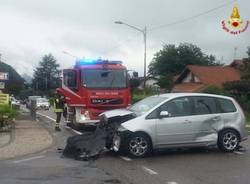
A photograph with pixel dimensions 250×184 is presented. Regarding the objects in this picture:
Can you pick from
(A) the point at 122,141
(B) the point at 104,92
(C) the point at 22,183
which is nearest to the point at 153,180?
(C) the point at 22,183

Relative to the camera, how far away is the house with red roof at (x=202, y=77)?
71.2 meters

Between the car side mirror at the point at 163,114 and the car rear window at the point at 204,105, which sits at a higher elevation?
the car rear window at the point at 204,105

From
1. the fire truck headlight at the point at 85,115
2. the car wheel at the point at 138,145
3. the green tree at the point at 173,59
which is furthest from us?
the green tree at the point at 173,59

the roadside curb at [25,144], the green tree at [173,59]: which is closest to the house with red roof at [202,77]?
the green tree at [173,59]

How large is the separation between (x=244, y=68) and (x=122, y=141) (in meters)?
45.5

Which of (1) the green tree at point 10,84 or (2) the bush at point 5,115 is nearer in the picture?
(2) the bush at point 5,115

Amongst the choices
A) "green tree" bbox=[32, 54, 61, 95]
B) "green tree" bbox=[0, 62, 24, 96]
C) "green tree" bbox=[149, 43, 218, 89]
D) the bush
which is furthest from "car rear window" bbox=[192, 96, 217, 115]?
"green tree" bbox=[32, 54, 61, 95]

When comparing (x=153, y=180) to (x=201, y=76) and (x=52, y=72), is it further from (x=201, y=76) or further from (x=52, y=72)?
(x=52, y=72)

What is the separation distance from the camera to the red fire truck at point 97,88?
2333 cm

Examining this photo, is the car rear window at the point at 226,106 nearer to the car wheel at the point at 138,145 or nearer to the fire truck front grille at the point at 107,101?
the car wheel at the point at 138,145

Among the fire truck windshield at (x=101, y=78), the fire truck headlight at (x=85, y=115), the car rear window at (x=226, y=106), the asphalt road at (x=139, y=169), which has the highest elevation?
the fire truck windshield at (x=101, y=78)

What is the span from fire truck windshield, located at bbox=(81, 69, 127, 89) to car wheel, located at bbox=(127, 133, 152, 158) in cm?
889

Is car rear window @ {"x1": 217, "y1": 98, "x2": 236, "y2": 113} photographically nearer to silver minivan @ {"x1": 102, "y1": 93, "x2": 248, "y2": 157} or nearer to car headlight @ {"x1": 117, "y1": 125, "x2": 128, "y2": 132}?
silver minivan @ {"x1": 102, "y1": 93, "x2": 248, "y2": 157}

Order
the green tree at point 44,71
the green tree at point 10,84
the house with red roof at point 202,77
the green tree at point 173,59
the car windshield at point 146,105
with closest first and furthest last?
the car windshield at point 146,105, the house with red roof at point 202,77, the green tree at point 10,84, the green tree at point 173,59, the green tree at point 44,71
